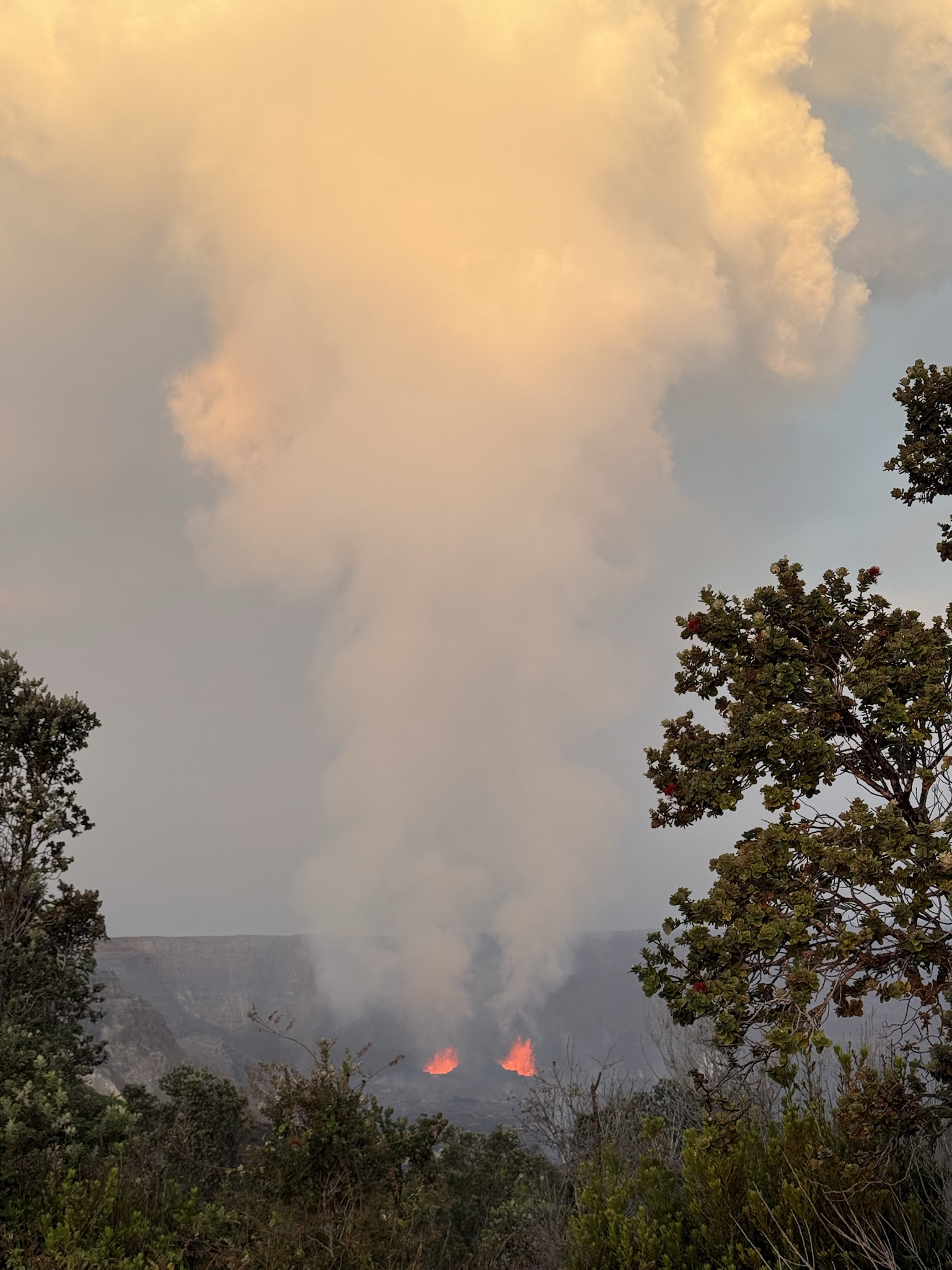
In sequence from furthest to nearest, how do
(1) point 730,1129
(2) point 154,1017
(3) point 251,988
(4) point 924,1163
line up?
(3) point 251,988 < (2) point 154,1017 < (4) point 924,1163 < (1) point 730,1129

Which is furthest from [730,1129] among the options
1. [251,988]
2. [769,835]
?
[251,988]

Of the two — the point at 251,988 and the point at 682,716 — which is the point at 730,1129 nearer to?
the point at 682,716

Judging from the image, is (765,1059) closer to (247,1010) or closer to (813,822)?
(813,822)

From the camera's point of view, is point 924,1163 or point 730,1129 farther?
point 924,1163

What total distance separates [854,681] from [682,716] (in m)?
1.95

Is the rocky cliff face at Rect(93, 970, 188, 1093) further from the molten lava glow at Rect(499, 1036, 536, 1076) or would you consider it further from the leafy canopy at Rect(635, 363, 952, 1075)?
the molten lava glow at Rect(499, 1036, 536, 1076)

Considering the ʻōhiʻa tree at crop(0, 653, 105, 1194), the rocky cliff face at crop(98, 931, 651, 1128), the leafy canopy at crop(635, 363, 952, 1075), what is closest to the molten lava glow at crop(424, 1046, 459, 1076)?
the rocky cliff face at crop(98, 931, 651, 1128)

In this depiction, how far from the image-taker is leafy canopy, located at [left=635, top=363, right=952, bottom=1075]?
5.94m

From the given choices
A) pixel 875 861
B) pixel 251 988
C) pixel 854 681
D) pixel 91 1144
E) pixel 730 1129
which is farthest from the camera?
pixel 251 988

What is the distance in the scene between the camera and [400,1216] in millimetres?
13242

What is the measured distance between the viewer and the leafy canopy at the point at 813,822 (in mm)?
5941

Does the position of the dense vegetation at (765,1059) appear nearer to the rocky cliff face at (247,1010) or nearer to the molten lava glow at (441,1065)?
the rocky cliff face at (247,1010)

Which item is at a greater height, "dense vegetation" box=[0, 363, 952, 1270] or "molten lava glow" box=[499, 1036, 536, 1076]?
"dense vegetation" box=[0, 363, 952, 1270]

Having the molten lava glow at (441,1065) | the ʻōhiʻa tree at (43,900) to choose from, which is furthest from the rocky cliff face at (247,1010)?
the ʻōhiʻa tree at (43,900)
